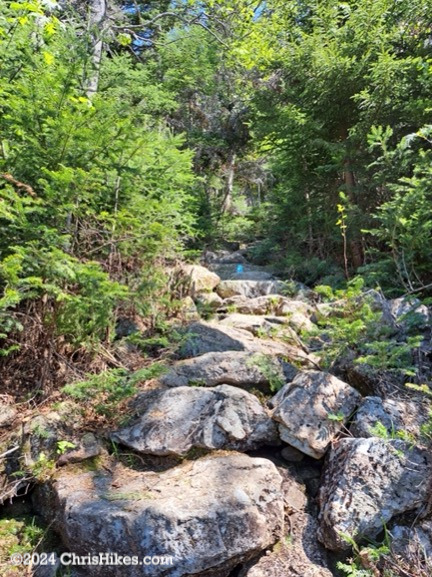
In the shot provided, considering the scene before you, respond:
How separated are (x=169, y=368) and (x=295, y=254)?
4.60m

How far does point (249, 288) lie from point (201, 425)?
3.60 m

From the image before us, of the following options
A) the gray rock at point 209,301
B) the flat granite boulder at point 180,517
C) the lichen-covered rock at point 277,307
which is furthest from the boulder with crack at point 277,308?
the flat granite boulder at point 180,517

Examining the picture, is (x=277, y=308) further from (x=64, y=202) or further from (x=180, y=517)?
(x=180, y=517)

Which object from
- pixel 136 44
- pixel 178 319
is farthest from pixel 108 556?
pixel 136 44

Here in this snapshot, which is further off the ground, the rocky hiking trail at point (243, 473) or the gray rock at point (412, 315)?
the gray rock at point (412, 315)

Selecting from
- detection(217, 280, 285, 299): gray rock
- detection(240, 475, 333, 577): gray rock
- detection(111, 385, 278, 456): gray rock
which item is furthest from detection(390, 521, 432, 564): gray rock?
detection(217, 280, 285, 299): gray rock

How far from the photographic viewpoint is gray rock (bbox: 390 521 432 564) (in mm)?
2250

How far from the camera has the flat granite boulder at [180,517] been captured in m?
2.32

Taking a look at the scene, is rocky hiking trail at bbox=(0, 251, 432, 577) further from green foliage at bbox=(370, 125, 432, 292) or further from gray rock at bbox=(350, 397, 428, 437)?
green foliage at bbox=(370, 125, 432, 292)

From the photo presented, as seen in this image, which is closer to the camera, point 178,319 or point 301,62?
point 178,319

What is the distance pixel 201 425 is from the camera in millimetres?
3049

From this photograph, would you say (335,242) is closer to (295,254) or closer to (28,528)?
(295,254)

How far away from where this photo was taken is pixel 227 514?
2416 millimetres

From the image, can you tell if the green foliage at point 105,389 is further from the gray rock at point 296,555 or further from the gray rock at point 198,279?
the gray rock at point 198,279
